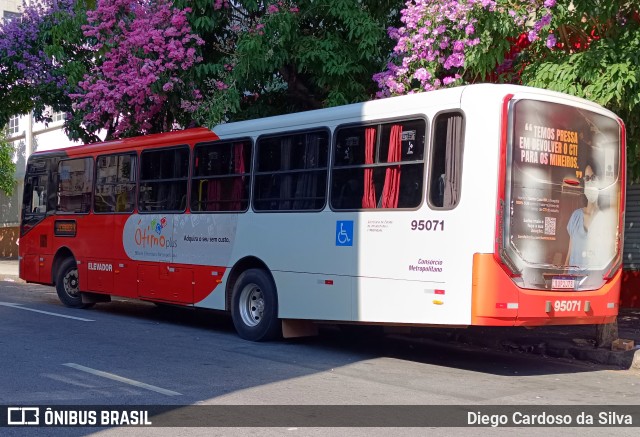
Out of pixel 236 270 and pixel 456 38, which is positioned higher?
pixel 456 38

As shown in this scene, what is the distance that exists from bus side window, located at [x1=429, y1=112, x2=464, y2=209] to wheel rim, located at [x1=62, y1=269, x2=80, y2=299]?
8772mm

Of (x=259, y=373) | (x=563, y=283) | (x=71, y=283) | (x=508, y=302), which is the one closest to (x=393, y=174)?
(x=508, y=302)

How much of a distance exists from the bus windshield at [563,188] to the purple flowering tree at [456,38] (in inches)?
79.4

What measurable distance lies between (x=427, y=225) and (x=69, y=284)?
8.93 metres

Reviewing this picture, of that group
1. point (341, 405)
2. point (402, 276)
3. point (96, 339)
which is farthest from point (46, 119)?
point (341, 405)

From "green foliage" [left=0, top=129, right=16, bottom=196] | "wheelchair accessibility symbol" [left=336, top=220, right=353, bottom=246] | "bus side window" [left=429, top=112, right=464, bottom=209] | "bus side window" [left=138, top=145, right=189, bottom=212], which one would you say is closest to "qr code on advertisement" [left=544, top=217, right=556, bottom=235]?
"bus side window" [left=429, top=112, right=464, bottom=209]

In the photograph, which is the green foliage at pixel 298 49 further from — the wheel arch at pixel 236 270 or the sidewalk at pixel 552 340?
the sidewalk at pixel 552 340

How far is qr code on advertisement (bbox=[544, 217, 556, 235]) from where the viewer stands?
9.73 meters

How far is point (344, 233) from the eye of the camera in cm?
1098

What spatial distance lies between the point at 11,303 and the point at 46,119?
6933 mm

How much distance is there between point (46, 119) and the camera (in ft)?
72.5

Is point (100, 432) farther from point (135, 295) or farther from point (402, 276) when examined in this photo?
point (135, 295)

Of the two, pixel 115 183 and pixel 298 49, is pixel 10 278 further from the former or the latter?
pixel 298 49

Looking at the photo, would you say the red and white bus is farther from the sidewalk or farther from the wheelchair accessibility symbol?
the sidewalk
